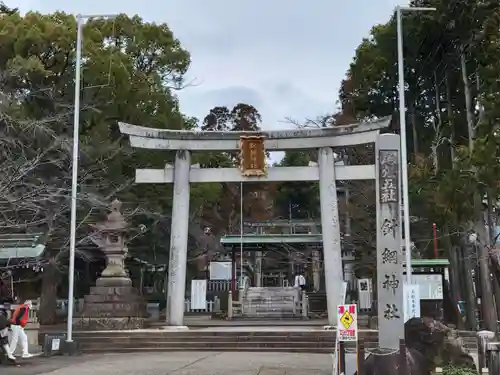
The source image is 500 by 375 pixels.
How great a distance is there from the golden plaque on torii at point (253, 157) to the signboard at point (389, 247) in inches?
343

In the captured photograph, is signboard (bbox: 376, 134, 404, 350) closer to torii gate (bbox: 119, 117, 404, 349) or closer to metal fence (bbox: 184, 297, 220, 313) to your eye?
torii gate (bbox: 119, 117, 404, 349)

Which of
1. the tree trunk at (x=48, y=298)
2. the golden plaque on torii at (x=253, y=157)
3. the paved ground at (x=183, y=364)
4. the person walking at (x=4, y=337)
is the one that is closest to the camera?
the paved ground at (x=183, y=364)

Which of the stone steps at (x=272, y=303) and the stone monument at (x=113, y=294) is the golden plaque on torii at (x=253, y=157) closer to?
the stone monument at (x=113, y=294)

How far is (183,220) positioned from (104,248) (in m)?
3.52

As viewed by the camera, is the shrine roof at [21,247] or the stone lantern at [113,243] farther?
the stone lantern at [113,243]

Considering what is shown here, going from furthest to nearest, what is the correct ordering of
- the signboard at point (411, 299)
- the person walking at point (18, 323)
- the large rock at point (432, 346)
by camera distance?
the signboard at point (411, 299) < the person walking at point (18, 323) < the large rock at point (432, 346)

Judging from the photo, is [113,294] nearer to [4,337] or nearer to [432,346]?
[4,337]

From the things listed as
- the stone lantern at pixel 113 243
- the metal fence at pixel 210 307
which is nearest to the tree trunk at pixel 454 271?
the metal fence at pixel 210 307

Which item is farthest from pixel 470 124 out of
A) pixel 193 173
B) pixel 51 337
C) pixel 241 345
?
pixel 51 337

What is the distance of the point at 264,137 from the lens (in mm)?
20500

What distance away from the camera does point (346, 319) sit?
9.95 m

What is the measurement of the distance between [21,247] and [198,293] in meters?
15.8

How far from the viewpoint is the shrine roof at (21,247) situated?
1420 centimetres

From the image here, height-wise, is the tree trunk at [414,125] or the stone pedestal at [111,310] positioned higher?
the tree trunk at [414,125]
